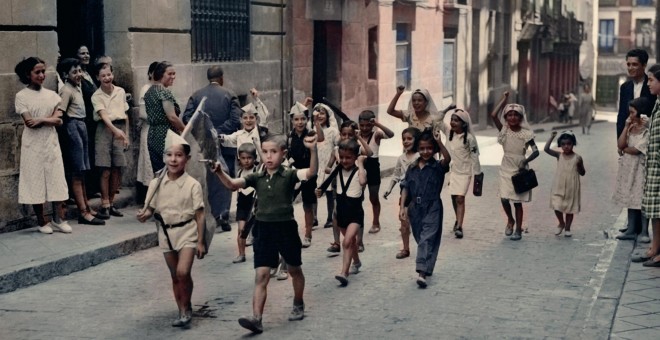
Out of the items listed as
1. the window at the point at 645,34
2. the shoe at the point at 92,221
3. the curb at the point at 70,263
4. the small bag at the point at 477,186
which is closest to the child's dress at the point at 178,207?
the curb at the point at 70,263

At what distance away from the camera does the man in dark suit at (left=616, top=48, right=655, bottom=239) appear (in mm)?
10797

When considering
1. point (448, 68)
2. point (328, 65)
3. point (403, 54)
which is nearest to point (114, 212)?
point (328, 65)

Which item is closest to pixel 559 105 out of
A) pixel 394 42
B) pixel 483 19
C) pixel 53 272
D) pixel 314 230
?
pixel 483 19

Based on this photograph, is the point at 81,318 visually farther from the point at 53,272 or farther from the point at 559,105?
the point at 559,105

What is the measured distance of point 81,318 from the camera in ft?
25.4

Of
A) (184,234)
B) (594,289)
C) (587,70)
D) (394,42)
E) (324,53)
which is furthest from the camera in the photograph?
(587,70)

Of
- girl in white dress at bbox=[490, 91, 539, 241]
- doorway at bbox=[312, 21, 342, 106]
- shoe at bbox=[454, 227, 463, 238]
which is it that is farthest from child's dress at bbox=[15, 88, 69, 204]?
doorway at bbox=[312, 21, 342, 106]

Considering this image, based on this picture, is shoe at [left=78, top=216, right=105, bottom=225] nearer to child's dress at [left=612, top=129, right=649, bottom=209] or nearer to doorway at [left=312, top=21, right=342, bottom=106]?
child's dress at [left=612, top=129, right=649, bottom=209]

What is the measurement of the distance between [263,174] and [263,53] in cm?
950

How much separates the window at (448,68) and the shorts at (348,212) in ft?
65.9

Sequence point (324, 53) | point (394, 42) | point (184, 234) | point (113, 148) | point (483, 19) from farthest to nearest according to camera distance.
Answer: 1. point (483, 19)
2. point (394, 42)
3. point (324, 53)
4. point (113, 148)
5. point (184, 234)

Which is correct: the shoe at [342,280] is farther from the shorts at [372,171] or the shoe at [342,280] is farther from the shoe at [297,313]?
the shorts at [372,171]

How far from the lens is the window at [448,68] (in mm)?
29469

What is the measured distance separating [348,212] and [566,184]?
3.33 m
